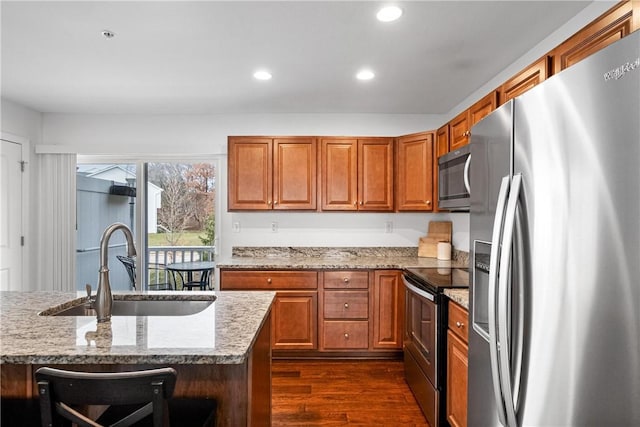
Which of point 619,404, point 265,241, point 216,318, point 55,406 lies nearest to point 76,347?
point 55,406

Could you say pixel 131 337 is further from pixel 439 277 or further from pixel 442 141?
pixel 442 141

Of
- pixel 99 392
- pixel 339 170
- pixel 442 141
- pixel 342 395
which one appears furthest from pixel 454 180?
pixel 99 392

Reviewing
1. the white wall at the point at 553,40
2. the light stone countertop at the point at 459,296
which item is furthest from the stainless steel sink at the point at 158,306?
the white wall at the point at 553,40

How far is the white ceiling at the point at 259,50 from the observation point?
2023mm

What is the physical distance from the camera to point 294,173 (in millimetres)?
3756

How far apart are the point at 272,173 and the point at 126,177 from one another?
1.86m

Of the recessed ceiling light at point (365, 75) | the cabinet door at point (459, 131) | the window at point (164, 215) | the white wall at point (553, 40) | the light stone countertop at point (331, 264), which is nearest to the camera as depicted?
the white wall at point (553, 40)

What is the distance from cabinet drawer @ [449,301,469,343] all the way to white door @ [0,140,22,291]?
426cm

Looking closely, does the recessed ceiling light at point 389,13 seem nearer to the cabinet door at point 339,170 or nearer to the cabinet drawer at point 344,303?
the cabinet door at point 339,170

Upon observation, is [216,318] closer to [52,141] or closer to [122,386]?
[122,386]

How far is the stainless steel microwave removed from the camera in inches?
A: 101

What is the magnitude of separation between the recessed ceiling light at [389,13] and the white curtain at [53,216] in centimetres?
381

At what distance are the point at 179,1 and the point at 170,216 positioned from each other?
2742 millimetres

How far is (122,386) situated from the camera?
3.19ft
